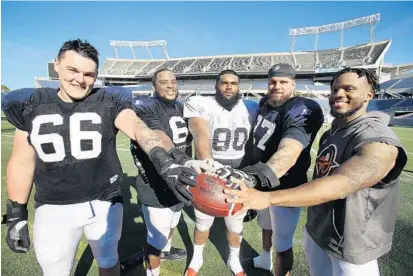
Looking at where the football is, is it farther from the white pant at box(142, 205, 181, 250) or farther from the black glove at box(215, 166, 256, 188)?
the white pant at box(142, 205, 181, 250)

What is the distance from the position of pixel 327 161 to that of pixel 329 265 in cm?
83

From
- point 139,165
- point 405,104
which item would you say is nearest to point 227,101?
point 139,165

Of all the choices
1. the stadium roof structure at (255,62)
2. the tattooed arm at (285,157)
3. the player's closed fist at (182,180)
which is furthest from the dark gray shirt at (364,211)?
the stadium roof structure at (255,62)

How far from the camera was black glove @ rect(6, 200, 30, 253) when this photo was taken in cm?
211

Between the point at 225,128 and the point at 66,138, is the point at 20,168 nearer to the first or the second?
the point at 66,138

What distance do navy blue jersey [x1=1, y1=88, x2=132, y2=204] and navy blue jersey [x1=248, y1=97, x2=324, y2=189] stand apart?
147 cm

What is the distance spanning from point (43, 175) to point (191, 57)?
53774 millimetres

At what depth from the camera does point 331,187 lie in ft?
4.63

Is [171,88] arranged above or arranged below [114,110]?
above

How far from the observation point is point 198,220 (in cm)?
291

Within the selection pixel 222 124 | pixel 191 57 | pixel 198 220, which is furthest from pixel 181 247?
pixel 191 57

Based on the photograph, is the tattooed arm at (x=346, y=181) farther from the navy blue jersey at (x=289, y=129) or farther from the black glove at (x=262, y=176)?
the navy blue jersey at (x=289, y=129)

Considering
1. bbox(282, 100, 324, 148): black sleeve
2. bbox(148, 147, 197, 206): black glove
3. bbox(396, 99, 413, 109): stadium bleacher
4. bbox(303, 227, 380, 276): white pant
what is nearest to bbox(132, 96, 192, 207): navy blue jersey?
bbox(148, 147, 197, 206): black glove

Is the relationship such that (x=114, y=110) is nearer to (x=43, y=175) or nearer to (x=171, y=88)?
(x=43, y=175)
